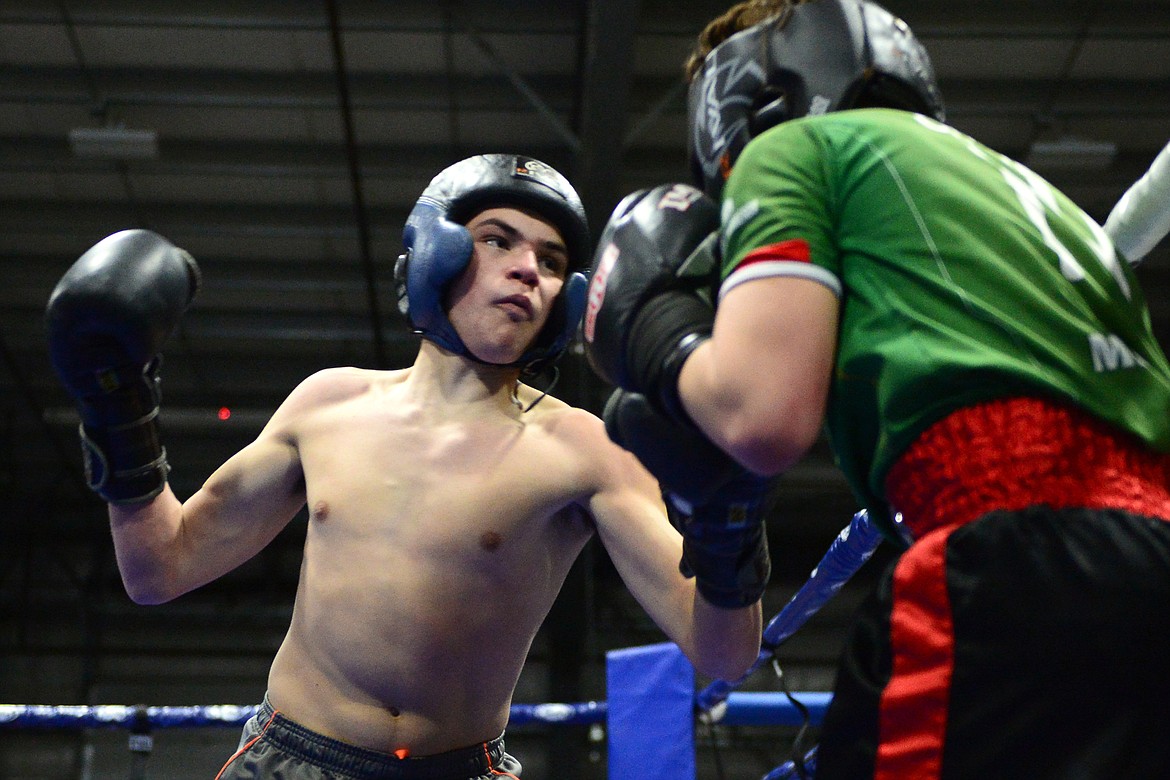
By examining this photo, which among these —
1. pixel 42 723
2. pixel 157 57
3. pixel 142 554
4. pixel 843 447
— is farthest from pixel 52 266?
pixel 843 447

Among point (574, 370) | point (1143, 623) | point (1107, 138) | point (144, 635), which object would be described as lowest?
point (144, 635)

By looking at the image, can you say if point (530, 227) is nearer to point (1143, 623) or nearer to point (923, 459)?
point (923, 459)

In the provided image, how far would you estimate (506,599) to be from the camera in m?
2.05

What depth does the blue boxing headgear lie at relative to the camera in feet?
7.36

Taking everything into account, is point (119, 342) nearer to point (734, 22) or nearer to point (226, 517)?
point (226, 517)

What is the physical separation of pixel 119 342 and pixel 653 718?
158cm

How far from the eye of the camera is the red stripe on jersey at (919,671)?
106 cm

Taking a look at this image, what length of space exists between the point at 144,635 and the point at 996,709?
40.7 ft

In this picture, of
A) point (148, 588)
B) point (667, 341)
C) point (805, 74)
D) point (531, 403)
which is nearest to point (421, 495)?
point (531, 403)

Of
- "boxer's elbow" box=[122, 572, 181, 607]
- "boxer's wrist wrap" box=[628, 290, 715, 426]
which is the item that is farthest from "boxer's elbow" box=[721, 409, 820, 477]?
"boxer's elbow" box=[122, 572, 181, 607]

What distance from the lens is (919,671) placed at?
108cm

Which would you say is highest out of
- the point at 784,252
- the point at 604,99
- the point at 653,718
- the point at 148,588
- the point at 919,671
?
the point at 784,252

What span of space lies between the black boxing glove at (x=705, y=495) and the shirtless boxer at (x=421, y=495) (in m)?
0.07

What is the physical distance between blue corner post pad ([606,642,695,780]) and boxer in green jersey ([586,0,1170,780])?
154 cm
